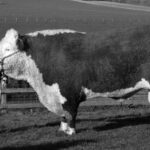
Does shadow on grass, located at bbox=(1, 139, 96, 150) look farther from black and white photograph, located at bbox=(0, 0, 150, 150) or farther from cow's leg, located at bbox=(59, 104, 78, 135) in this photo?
cow's leg, located at bbox=(59, 104, 78, 135)

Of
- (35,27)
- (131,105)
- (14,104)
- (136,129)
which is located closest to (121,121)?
(136,129)

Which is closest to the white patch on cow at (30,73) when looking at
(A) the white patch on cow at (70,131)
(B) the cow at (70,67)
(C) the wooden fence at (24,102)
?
(B) the cow at (70,67)

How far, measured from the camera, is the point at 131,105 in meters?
12.7

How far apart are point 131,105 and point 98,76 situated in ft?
12.6

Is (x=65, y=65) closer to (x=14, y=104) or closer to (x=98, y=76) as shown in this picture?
(x=98, y=76)

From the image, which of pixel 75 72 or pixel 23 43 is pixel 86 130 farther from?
pixel 23 43

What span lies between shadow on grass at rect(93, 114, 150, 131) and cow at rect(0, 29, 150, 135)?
104cm

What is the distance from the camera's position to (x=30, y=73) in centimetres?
928

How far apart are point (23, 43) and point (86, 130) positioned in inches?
84.1

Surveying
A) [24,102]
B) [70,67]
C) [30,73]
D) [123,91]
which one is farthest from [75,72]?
[24,102]

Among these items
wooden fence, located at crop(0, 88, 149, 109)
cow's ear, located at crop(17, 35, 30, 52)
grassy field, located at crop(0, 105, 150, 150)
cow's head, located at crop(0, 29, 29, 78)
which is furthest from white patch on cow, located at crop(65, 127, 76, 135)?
wooden fence, located at crop(0, 88, 149, 109)

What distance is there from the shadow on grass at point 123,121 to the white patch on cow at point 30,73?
4.07 ft

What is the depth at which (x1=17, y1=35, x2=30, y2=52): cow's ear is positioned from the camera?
9142 mm

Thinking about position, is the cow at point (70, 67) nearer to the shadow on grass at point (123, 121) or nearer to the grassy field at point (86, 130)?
the grassy field at point (86, 130)
